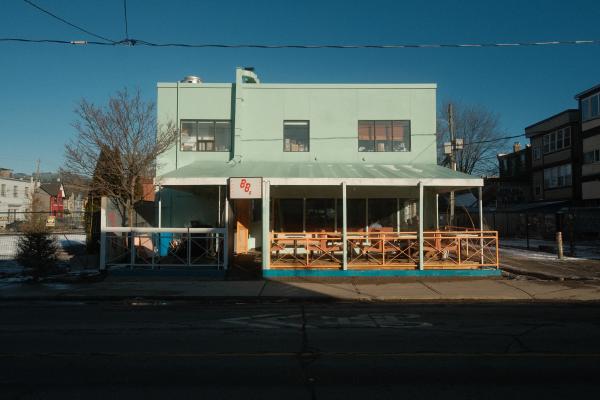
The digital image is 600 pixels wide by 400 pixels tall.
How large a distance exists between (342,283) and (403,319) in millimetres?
4727

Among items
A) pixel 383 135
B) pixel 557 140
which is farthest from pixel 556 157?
pixel 383 135

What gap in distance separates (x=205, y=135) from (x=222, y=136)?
65cm

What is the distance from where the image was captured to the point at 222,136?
19500 millimetres

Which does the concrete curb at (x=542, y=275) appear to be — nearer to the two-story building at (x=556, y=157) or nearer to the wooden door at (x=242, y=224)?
the wooden door at (x=242, y=224)

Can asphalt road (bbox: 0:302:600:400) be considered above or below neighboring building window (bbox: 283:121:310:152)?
below

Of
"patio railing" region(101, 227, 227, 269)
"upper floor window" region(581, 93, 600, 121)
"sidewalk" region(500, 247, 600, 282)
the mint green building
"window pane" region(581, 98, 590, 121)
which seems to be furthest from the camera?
"window pane" region(581, 98, 590, 121)

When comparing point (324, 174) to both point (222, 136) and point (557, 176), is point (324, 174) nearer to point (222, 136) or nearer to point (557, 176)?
point (222, 136)

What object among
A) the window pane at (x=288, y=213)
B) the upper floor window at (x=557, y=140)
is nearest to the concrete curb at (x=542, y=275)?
the window pane at (x=288, y=213)

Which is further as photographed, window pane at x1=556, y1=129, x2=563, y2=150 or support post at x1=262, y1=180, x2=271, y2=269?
window pane at x1=556, y1=129, x2=563, y2=150

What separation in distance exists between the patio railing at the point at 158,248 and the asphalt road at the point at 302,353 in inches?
176

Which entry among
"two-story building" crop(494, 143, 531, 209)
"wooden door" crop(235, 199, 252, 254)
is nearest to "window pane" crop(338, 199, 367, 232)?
"wooden door" crop(235, 199, 252, 254)

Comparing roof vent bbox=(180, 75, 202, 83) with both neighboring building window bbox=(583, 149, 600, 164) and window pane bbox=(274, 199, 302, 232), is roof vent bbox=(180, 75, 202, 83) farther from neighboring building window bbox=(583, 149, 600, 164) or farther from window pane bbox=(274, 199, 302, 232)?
neighboring building window bbox=(583, 149, 600, 164)

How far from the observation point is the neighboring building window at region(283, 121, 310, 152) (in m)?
19.4

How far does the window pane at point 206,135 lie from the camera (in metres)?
19.4
